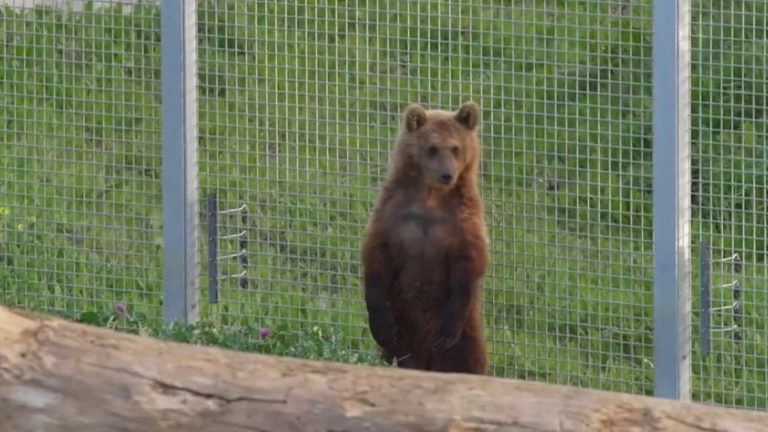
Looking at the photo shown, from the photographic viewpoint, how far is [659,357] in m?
7.95

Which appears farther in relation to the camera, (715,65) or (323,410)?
(715,65)

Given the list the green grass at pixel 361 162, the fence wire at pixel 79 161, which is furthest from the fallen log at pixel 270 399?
the fence wire at pixel 79 161

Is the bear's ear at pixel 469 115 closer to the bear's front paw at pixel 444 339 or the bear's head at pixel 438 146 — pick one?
the bear's head at pixel 438 146

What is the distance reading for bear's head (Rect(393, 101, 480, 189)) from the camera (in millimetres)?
8195

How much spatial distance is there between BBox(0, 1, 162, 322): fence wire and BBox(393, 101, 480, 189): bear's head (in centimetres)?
132

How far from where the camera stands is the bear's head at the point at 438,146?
8.20m

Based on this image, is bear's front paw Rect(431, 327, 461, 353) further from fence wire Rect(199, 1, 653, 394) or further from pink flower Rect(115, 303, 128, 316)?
pink flower Rect(115, 303, 128, 316)

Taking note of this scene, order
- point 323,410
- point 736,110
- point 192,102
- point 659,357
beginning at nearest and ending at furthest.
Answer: point 323,410, point 659,357, point 192,102, point 736,110

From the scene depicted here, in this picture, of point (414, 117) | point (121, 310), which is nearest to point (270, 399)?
point (414, 117)

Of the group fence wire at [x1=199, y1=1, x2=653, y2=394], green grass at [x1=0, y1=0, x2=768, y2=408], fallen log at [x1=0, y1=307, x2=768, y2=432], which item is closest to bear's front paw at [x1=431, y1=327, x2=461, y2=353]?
green grass at [x1=0, y1=0, x2=768, y2=408]

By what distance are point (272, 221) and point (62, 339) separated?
3576mm

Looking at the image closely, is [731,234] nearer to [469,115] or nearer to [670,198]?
[670,198]

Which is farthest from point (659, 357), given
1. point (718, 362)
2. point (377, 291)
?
point (377, 291)

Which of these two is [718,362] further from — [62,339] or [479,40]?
[62,339]
